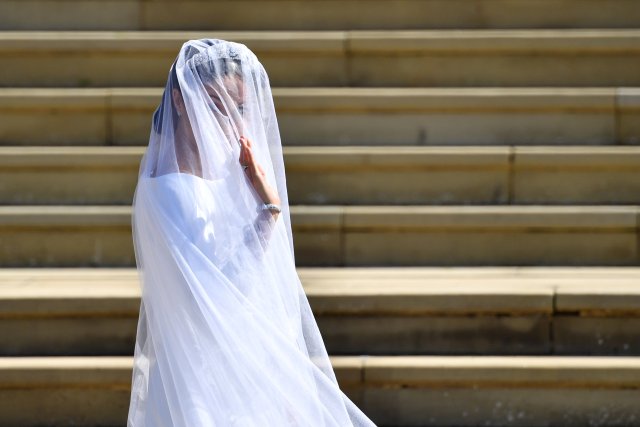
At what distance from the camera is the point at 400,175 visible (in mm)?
6707

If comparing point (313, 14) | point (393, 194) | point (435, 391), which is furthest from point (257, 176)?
point (313, 14)

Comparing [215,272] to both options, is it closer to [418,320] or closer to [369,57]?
[418,320]

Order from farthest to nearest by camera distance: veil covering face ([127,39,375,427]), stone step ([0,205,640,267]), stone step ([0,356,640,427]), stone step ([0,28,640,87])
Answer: stone step ([0,28,640,87]) < stone step ([0,205,640,267]) < stone step ([0,356,640,427]) < veil covering face ([127,39,375,427])

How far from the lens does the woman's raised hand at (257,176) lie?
3.58 m

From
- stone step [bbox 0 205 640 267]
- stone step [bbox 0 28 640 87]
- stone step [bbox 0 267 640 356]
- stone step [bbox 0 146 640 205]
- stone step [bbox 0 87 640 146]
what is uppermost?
stone step [bbox 0 28 640 87]

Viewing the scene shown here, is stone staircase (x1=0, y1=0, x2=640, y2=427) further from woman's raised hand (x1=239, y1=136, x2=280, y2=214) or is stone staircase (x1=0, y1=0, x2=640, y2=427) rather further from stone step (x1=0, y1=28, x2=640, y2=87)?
woman's raised hand (x1=239, y1=136, x2=280, y2=214)

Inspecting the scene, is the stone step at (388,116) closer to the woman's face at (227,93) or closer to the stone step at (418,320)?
the stone step at (418,320)

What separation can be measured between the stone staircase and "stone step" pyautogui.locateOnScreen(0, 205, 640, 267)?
10 mm

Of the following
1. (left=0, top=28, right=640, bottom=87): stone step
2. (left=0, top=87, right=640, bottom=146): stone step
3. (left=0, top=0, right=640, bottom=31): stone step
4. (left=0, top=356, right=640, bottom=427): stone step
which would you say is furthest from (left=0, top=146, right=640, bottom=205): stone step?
(left=0, top=356, right=640, bottom=427): stone step

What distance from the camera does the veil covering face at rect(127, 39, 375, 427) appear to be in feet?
11.3

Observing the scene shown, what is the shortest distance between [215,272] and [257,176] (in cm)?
31

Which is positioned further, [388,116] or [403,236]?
[388,116]

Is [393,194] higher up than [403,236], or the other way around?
[393,194]

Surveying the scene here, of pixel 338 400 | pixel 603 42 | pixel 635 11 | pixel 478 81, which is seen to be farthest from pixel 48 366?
pixel 635 11
